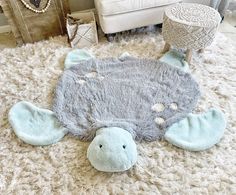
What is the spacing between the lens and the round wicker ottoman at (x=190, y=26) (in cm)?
148

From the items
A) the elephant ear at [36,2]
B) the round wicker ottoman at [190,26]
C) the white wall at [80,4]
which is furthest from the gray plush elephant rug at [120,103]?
the white wall at [80,4]

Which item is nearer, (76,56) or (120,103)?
(120,103)

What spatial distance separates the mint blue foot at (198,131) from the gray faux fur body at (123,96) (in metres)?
0.05

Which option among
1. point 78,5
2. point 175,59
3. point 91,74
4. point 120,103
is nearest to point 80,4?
point 78,5

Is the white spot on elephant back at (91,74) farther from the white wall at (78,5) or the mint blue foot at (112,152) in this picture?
the white wall at (78,5)

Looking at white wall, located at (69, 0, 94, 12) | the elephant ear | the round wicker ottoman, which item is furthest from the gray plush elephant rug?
white wall, located at (69, 0, 94, 12)

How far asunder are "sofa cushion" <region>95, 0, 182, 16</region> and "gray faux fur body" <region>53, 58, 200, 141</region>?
1.09 feet

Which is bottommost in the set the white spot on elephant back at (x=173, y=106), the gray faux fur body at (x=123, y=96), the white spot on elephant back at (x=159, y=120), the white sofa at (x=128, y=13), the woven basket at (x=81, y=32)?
the white spot on elephant back at (x=159, y=120)

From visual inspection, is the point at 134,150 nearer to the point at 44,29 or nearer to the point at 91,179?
the point at 91,179

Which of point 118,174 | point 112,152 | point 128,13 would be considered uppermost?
point 128,13

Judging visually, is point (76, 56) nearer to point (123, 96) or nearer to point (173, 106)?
point (123, 96)

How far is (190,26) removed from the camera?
1.47m

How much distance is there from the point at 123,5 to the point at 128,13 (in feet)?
0.28

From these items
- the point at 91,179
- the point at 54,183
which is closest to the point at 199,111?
the point at 91,179
